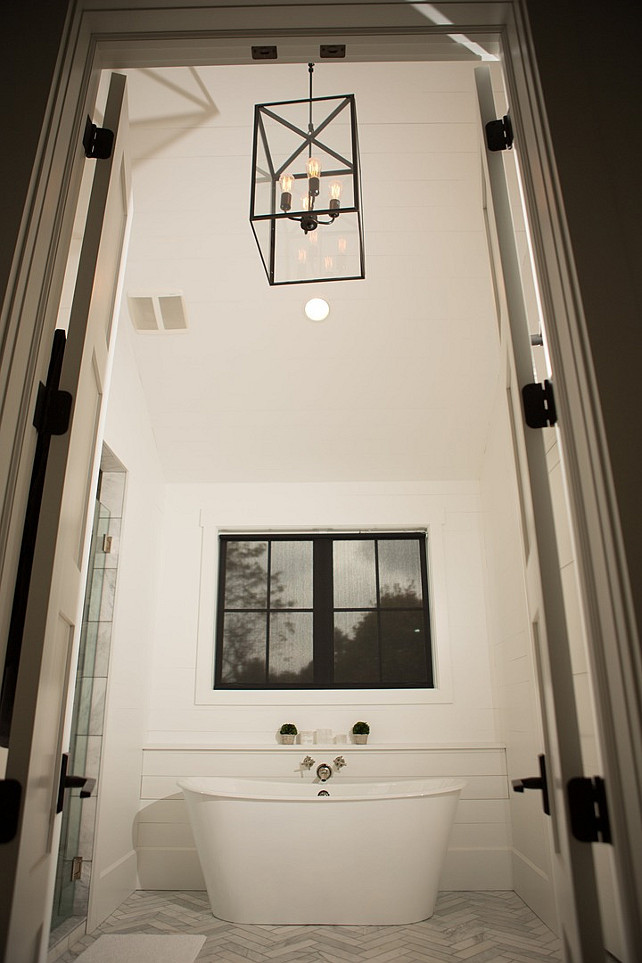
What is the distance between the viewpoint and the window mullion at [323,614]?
479 cm

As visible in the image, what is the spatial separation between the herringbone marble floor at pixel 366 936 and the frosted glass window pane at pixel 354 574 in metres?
1.89

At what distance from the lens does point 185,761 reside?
14.0ft

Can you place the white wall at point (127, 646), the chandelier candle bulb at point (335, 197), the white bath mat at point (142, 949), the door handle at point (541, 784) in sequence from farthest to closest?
the white wall at point (127, 646), the white bath mat at point (142, 949), the chandelier candle bulb at point (335, 197), the door handle at point (541, 784)

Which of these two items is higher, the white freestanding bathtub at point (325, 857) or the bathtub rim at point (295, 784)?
the bathtub rim at point (295, 784)

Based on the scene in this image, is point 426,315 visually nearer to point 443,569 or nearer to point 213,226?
point 213,226

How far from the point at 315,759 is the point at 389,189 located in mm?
3273

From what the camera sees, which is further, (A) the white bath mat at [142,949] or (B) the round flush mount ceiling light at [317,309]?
(B) the round flush mount ceiling light at [317,309]

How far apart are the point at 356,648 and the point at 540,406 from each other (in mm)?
3777

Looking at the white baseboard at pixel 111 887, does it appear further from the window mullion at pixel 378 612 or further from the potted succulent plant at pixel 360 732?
the window mullion at pixel 378 612

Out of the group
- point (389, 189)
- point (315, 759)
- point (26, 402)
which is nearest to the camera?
point (26, 402)

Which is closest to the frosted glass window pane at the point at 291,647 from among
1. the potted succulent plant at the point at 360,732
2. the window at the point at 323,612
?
the window at the point at 323,612

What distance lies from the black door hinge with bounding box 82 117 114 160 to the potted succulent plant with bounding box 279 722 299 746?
3.63 m

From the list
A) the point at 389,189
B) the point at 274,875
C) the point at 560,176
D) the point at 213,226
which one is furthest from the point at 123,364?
the point at 560,176

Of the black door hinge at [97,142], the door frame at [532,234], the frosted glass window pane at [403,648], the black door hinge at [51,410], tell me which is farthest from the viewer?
the frosted glass window pane at [403,648]
